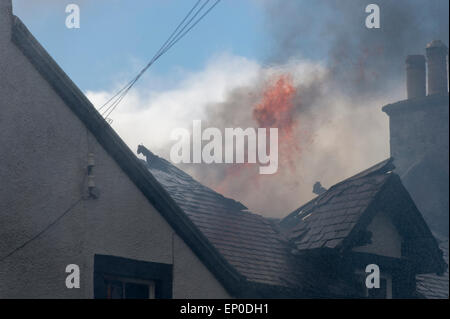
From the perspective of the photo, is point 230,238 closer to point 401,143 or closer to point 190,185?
point 190,185

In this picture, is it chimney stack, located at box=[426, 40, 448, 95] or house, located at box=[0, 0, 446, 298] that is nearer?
house, located at box=[0, 0, 446, 298]

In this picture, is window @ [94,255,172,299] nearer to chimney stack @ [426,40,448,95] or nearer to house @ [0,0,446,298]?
house @ [0,0,446,298]

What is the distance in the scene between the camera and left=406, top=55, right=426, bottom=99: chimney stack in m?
29.6

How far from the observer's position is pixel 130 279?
10.8m

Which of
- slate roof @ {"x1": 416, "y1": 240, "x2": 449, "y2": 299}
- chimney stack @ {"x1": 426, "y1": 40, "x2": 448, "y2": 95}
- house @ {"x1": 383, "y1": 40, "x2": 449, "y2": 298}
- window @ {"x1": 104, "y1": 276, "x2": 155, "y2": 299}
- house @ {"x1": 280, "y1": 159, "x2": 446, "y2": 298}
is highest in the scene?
chimney stack @ {"x1": 426, "y1": 40, "x2": 448, "y2": 95}

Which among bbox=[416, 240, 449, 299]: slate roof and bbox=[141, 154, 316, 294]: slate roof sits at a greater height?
bbox=[141, 154, 316, 294]: slate roof

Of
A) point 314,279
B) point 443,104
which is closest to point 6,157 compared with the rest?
point 314,279

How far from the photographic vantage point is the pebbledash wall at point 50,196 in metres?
9.71

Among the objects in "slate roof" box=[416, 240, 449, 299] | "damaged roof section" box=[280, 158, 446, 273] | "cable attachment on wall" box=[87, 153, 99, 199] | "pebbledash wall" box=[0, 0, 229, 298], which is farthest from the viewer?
"slate roof" box=[416, 240, 449, 299]

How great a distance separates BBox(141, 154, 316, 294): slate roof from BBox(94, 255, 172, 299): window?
1.72 m

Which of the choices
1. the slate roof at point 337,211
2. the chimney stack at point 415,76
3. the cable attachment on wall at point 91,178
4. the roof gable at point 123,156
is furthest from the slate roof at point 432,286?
the chimney stack at point 415,76

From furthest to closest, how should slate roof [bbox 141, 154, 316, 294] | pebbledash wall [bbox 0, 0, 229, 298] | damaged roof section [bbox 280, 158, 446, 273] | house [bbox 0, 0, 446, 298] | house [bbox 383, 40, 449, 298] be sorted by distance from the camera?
house [bbox 383, 40, 449, 298], damaged roof section [bbox 280, 158, 446, 273], slate roof [bbox 141, 154, 316, 294], house [bbox 0, 0, 446, 298], pebbledash wall [bbox 0, 0, 229, 298]

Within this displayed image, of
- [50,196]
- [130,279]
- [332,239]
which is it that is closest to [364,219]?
[332,239]

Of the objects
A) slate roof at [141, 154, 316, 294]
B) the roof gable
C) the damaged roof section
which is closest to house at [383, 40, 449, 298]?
the damaged roof section
